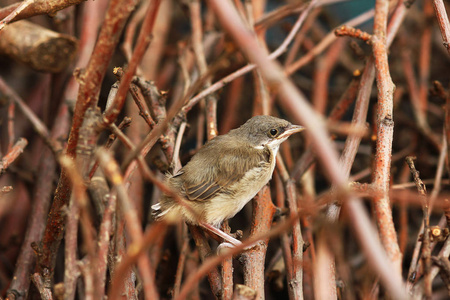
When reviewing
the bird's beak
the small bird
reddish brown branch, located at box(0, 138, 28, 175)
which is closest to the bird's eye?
the bird's beak

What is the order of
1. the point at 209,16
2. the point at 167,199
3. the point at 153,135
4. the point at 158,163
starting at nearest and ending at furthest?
the point at 153,135
the point at 167,199
the point at 158,163
the point at 209,16

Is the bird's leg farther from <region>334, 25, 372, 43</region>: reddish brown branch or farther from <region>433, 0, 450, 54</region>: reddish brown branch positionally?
<region>433, 0, 450, 54</region>: reddish brown branch

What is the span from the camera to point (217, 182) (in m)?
2.54

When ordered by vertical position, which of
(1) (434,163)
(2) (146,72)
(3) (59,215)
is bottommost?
(1) (434,163)

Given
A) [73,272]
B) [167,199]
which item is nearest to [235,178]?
[167,199]

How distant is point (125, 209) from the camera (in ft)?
4.01

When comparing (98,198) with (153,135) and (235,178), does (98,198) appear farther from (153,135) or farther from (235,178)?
(153,135)

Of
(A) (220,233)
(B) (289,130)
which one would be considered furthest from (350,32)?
(A) (220,233)

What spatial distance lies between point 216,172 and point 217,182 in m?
0.05

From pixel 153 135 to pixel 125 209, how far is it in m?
0.30

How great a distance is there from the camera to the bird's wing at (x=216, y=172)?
250 cm

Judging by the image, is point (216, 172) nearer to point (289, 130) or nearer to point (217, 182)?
point (217, 182)

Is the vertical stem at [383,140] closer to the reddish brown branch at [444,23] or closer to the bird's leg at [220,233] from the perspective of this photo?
the reddish brown branch at [444,23]

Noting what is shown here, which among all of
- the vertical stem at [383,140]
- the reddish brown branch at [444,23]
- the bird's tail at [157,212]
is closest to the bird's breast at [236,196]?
the bird's tail at [157,212]
